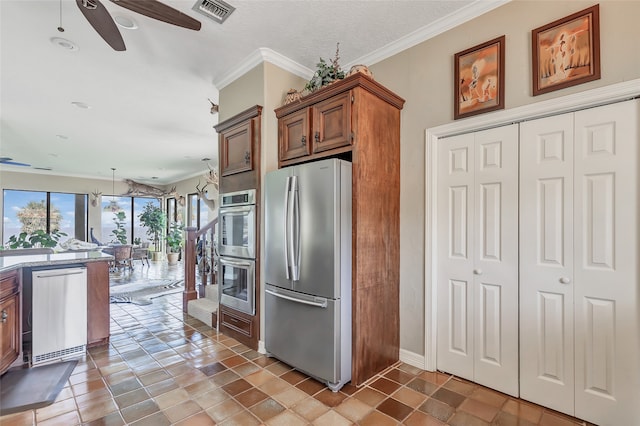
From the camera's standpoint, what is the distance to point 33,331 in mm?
2646

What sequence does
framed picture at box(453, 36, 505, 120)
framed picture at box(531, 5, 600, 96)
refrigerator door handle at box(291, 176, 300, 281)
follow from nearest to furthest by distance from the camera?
framed picture at box(531, 5, 600, 96)
framed picture at box(453, 36, 505, 120)
refrigerator door handle at box(291, 176, 300, 281)

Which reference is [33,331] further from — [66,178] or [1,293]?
[66,178]

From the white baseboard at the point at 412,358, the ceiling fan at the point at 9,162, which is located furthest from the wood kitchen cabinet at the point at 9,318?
the ceiling fan at the point at 9,162

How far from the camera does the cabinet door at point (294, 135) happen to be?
2.73m

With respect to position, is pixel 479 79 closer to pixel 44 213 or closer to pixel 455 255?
pixel 455 255

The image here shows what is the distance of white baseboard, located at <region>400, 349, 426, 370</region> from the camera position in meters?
2.62

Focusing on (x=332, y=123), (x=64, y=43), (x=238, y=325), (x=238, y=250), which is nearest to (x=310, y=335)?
(x=238, y=325)

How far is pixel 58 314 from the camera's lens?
9.06 feet

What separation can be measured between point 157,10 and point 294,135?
1.37 m

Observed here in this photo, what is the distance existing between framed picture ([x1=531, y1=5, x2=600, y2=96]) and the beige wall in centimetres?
4

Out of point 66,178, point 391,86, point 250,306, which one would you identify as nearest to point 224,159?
point 250,306

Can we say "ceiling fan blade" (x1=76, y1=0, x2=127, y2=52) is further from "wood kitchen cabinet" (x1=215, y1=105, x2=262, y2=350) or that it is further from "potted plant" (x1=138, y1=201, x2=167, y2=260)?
"potted plant" (x1=138, y1=201, x2=167, y2=260)

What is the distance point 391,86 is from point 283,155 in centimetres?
123

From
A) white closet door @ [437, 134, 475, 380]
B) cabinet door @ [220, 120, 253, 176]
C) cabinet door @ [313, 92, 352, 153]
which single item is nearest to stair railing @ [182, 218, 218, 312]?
cabinet door @ [220, 120, 253, 176]
